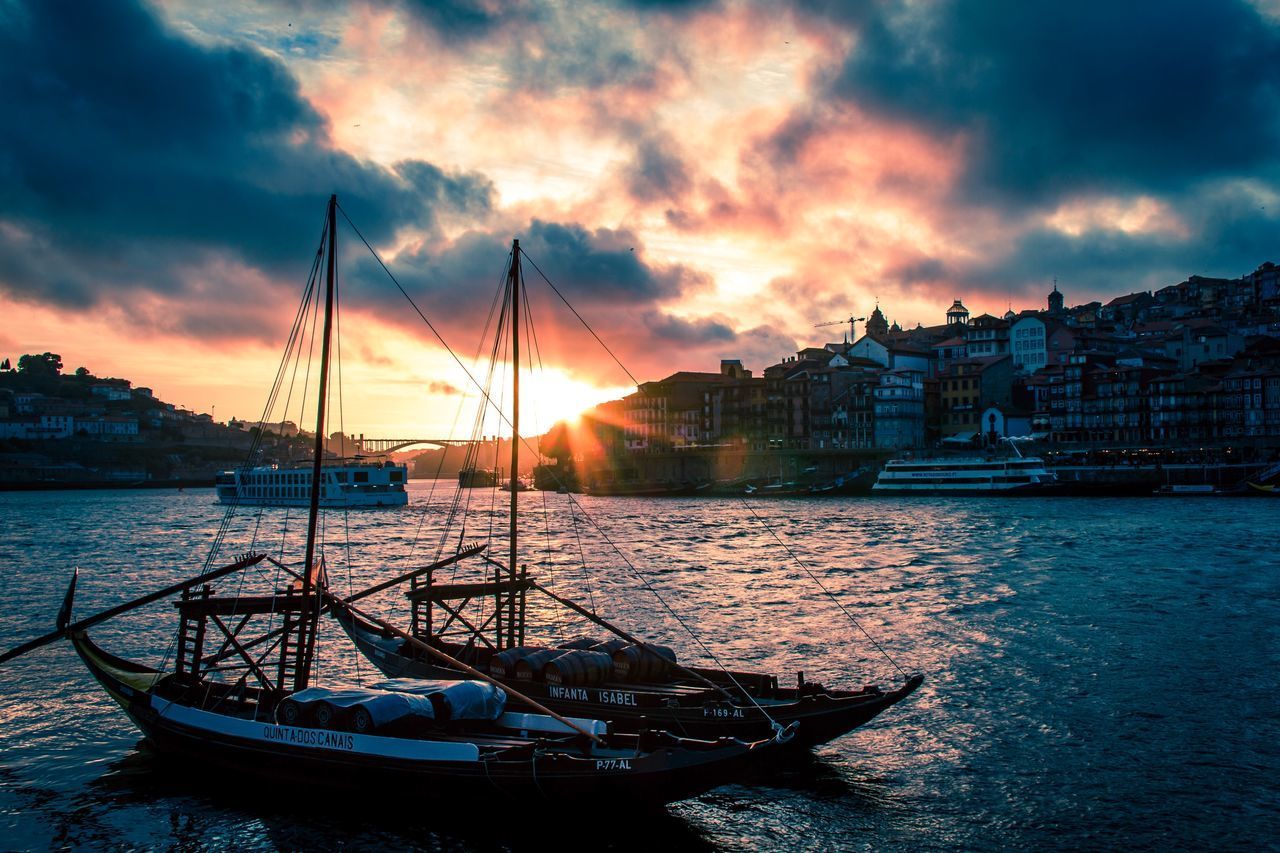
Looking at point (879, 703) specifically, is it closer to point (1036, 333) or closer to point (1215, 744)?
point (1215, 744)

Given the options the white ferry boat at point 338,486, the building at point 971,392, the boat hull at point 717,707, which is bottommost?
the boat hull at point 717,707

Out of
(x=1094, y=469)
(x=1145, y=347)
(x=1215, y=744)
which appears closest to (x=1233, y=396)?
(x=1094, y=469)

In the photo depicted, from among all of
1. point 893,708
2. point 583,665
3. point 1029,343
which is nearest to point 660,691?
point 583,665

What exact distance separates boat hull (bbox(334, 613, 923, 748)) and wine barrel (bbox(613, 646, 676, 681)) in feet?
0.95

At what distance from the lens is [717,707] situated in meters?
19.6

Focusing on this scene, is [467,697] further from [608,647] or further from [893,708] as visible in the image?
[893,708]

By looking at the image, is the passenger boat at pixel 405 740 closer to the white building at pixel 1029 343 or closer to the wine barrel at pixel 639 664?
the wine barrel at pixel 639 664

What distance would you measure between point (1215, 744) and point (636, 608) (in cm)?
2382

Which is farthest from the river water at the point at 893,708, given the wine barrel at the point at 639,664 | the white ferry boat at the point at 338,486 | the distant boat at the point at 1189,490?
the white ferry boat at the point at 338,486

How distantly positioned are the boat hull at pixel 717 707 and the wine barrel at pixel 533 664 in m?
0.14

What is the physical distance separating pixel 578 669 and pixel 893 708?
8549 millimetres

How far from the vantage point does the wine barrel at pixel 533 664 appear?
2138 cm

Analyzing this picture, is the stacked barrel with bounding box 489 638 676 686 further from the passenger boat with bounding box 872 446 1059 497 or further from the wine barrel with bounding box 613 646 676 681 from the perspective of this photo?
the passenger boat with bounding box 872 446 1059 497

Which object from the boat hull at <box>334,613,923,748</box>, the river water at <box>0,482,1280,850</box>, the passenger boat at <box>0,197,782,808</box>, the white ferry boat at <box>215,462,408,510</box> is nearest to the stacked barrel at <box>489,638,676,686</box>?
the boat hull at <box>334,613,923,748</box>
